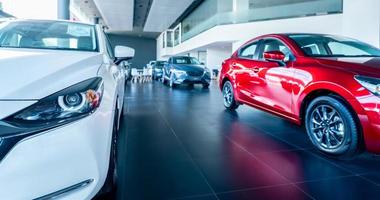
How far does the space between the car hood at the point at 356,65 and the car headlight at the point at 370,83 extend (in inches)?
1.7

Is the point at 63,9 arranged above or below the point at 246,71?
above

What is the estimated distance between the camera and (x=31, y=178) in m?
1.06

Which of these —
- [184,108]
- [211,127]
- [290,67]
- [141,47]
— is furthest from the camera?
[141,47]

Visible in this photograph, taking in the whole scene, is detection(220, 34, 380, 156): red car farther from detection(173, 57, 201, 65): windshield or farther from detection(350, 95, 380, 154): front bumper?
detection(173, 57, 201, 65): windshield

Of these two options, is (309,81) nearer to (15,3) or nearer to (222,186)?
(222,186)

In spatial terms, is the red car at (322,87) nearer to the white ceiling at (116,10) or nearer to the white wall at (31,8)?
the white wall at (31,8)

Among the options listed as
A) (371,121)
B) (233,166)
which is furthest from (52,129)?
(371,121)

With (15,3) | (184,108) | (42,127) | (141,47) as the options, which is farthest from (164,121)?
(141,47)

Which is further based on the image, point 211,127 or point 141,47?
point 141,47

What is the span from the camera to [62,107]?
1.20 metres

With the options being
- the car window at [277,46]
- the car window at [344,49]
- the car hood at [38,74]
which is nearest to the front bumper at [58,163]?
the car hood at [38,74]

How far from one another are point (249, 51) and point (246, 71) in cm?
43

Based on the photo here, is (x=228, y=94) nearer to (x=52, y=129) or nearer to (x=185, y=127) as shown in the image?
(x=185, y=127)

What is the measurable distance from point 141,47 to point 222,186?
105 ft
